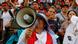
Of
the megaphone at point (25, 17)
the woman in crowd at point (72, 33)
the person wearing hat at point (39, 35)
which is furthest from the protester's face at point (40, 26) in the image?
the woman in crowd at point (72, 33)

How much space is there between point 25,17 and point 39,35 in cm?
120

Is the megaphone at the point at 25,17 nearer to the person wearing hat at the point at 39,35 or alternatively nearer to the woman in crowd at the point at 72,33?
the woman in crowd at the point at 72,33

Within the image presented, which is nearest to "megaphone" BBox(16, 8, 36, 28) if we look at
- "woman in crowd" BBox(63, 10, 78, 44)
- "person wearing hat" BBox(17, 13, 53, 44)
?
"woman in crowd" BBox(63, 10, 78, 44)

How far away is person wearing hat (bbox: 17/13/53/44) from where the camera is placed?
153 inches

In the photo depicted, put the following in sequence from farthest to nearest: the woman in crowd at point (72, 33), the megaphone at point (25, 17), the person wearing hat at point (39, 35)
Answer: the megaphone at point (25, 17) → the woman in crowd at point (72, 33) → the person wearing hat at point (39, 35)

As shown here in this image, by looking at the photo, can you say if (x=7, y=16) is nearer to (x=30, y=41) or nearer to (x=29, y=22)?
(x=29, y=22)

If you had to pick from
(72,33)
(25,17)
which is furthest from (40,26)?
(25,17)

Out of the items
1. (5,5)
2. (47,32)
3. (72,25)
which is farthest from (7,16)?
(47,32)

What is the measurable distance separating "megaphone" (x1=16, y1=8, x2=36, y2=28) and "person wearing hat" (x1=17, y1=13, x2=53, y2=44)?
2.87ft

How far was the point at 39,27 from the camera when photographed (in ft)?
12.9

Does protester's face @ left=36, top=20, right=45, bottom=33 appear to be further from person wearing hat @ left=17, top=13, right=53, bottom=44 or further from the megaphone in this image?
the megaphone

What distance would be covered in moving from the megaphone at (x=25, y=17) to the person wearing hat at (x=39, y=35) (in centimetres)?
88

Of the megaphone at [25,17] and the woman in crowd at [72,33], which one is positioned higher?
the megaphone at [25,17]

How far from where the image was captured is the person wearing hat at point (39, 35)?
3.88 m
